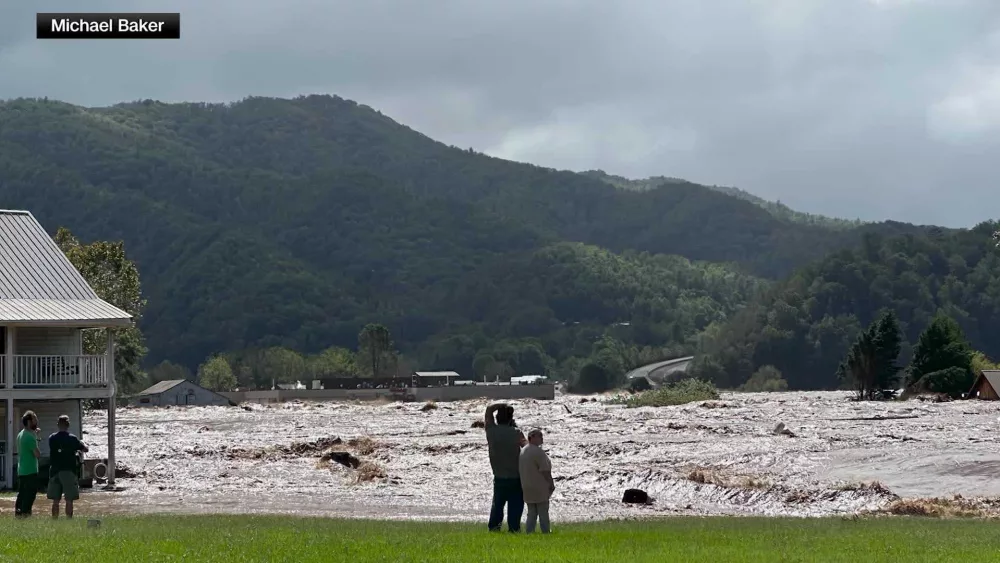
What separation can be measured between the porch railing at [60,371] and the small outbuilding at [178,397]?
95.1 meters

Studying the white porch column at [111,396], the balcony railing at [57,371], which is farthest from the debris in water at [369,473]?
the balcony railing at [57,371]

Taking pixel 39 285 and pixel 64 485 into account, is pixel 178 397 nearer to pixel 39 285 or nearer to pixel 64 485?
pixel 39 285

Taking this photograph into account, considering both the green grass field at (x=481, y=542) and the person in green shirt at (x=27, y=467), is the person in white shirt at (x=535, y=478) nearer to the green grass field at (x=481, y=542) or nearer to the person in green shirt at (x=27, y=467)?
the green grass field at (x=481, y=542)

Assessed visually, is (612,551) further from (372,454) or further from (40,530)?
(372,454)

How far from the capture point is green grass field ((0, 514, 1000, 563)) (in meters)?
16.5

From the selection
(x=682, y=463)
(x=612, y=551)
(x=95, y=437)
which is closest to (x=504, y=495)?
(x=612, y=551)

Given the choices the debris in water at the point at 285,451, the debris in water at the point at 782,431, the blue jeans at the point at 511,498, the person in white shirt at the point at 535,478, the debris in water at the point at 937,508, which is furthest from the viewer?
the debris in water at the point at 782,431

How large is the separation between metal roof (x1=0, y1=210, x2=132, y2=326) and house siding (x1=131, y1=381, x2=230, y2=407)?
3643 inches

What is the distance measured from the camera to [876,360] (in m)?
105

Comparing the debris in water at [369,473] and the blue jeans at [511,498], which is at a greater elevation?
the blue jeans at [511,498]

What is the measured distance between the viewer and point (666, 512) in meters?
31.5

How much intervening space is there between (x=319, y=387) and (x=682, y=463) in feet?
430

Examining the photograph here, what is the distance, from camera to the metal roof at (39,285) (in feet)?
121

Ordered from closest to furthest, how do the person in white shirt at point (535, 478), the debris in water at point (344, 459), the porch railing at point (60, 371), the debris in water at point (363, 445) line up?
the person in white shirt at point (535, 478)
the porch railing at point (60, 371)
the debris in water at point (344, 459)
the debris in water at point (363, 445)
